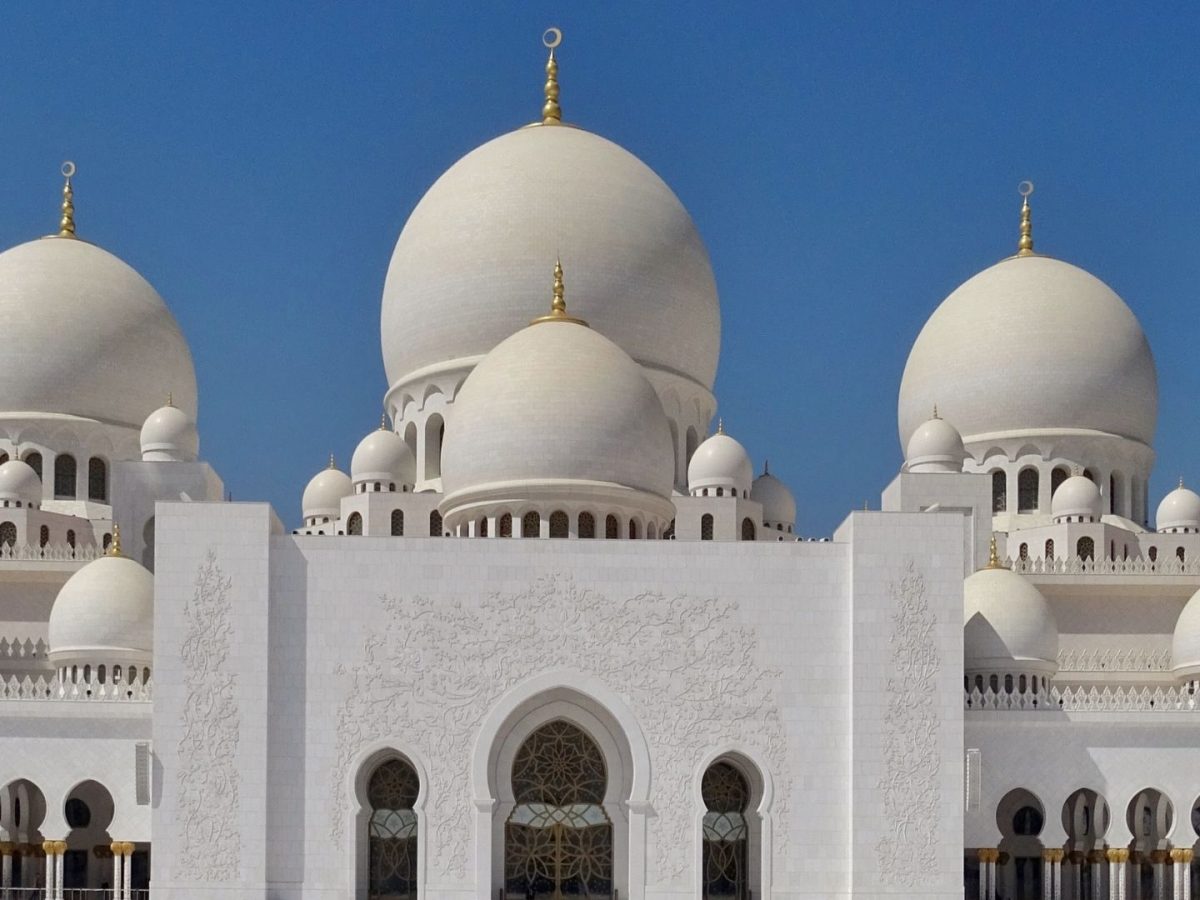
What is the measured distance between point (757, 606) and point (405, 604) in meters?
3.66

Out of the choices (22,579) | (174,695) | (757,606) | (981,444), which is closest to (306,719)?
(174,695)

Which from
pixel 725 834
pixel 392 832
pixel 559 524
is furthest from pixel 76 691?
pixel 725 834

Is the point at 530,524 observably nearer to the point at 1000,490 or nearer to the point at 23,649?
the point at 23,649

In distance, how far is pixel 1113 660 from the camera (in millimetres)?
29469

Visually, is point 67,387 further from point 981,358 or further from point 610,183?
point 981,358

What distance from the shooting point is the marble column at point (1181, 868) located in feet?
82.9

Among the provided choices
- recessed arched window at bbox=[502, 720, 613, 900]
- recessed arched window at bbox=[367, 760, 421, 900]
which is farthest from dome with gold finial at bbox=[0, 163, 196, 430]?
recessed arched window at bbox=[502, 720, 613, 900]

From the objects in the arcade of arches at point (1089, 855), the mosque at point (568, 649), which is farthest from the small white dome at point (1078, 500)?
the arcade of arches at point (1089, 855)

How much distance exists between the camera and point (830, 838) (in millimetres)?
23734

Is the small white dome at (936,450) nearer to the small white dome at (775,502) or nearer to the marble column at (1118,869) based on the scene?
the small white dome at (775,502)

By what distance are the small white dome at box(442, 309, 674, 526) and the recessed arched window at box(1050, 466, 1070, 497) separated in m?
7.34

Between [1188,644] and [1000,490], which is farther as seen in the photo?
[1000,490]

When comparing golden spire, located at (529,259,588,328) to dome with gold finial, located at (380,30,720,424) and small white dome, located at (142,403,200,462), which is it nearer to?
dome with gold finial, located at (380,30,720,424)

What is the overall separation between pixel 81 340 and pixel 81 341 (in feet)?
0.04
